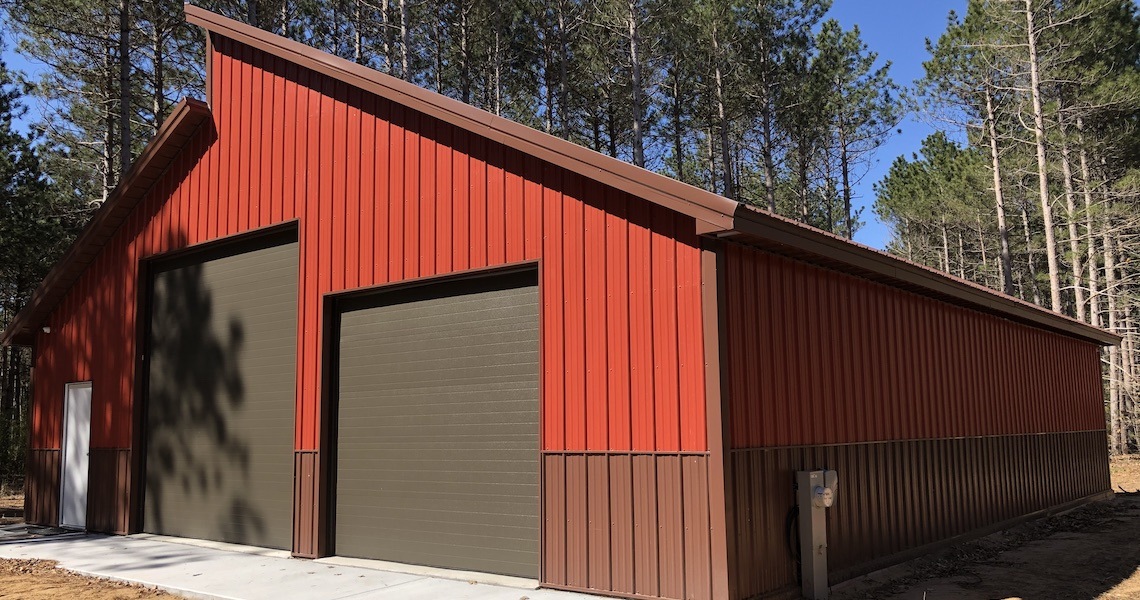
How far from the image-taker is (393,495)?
9.64 m

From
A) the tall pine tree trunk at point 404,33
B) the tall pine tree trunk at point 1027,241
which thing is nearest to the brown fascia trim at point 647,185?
the tall pine tree trunk at point 404,33

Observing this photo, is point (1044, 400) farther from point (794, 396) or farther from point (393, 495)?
point (393, 495)

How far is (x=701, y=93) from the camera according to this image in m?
27.5

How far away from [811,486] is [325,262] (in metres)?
6.25

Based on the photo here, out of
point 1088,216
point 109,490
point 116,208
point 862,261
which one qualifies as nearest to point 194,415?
point 109,490

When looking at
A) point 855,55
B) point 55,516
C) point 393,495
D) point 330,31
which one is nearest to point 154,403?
point 55,516

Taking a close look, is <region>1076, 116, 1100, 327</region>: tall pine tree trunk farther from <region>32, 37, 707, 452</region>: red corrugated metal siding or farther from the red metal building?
<region>32, 37, 707, 452</region>: red corrugated metal siding

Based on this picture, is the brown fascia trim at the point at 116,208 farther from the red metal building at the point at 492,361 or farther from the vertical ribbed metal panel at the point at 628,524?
the vertical ribbed metal panel at the point at 628,524

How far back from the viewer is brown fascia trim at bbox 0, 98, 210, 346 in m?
12.3

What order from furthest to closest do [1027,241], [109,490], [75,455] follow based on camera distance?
1. [1027,241]
2. [75,455]
3. [109,490]

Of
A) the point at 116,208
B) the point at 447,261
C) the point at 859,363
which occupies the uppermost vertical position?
the point at 116,208

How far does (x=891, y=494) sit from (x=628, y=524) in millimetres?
3516

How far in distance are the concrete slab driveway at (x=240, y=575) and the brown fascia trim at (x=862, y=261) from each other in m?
3.44

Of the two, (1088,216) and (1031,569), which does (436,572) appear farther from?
(1088,216)
